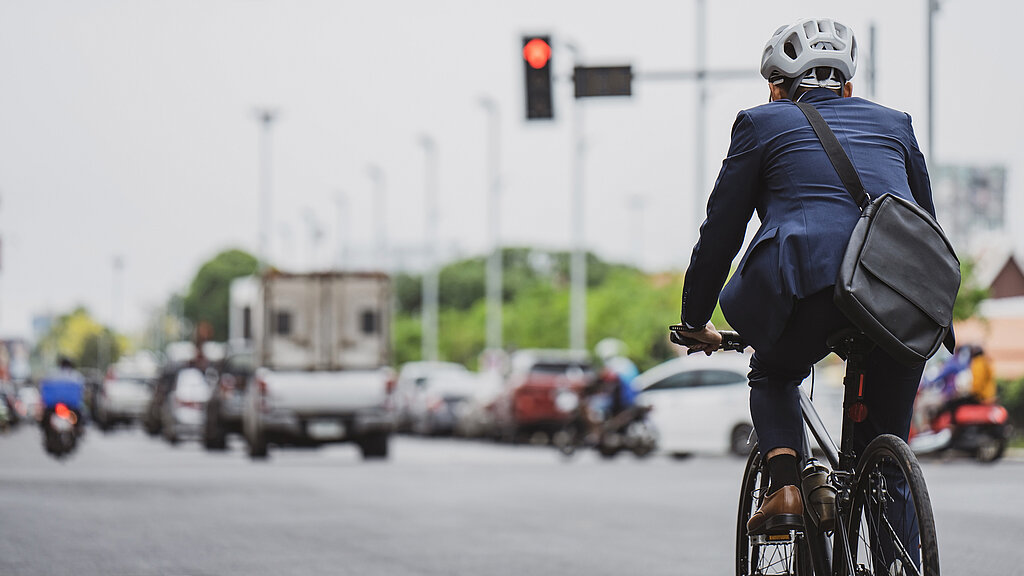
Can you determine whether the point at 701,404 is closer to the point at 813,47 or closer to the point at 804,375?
the point at 804,375

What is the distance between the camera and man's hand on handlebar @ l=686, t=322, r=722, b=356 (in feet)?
16.0

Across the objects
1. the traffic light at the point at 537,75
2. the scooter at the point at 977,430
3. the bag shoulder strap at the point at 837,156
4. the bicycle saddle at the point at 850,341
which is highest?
the traffic light at the point at 537,75

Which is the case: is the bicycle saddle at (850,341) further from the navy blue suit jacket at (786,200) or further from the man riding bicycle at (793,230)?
the navy blue suit jacket at (786,200)

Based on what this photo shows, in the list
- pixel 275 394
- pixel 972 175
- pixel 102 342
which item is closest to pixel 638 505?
pixel 275 394

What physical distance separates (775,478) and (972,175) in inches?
3280

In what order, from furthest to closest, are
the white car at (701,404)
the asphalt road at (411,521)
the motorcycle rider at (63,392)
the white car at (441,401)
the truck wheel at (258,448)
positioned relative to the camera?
1. the white car at (441,401)
2. the motorcycle rider at (63,392)
3. the white car at (701,404)
4. the truck wheel at (258,448)
5. the asphalt road at (411,521)

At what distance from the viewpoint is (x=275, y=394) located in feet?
80.5

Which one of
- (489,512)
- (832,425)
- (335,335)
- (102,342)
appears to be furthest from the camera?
(102,342)

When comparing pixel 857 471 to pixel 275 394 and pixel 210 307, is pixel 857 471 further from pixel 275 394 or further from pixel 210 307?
pixel 210 307

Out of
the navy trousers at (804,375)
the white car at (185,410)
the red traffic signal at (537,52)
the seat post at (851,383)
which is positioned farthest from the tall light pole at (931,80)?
the seat post at (851,383)

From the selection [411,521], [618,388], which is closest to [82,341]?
[618,388]

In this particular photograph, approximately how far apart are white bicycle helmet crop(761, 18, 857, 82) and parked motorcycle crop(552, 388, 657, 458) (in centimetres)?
2096

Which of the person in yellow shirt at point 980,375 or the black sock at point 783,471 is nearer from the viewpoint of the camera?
the black sock at point 783,471

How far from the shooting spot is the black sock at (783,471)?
4484 millimetres
